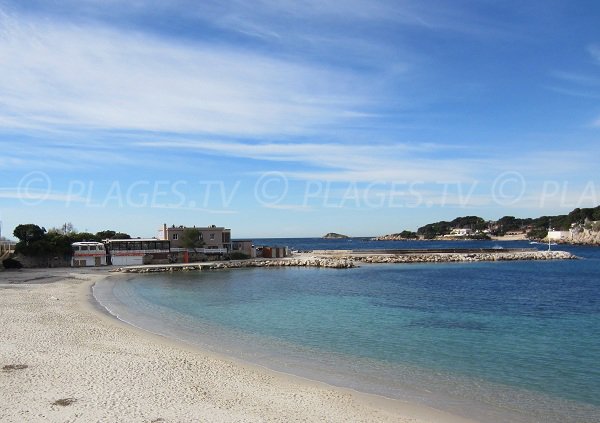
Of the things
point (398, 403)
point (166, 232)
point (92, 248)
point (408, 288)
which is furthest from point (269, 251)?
point (398, 403)

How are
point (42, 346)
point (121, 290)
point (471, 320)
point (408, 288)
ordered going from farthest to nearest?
point (408, 288) → point (121, 290) → point (471, 320) → point (42, 346)

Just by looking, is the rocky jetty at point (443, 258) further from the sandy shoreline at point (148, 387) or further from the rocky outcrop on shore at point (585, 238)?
the rocky outcrop on shore at point (585, 238)

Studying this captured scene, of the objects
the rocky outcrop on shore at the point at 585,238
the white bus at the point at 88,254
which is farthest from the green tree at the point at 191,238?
the rocky outcrop on shore at the point at 585,238

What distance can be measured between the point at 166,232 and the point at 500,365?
61193 mm

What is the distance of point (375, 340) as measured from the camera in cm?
2095

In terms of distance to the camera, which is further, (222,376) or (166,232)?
(166,232)

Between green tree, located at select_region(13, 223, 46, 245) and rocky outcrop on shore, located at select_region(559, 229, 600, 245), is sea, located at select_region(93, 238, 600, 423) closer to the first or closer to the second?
green tree, located at select_region(13, 223, 46, 245)

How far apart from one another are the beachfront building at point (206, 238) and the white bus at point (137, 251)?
1.26m

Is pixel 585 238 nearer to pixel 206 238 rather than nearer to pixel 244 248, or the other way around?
pixel 244 248

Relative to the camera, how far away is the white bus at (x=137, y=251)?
2643 inches

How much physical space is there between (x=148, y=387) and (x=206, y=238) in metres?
61.5

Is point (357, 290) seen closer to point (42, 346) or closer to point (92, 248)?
point (42, 346)

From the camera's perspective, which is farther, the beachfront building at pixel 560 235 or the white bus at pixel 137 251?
the beachfront building at pixel 560 235

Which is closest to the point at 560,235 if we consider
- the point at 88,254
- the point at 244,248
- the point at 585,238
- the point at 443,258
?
the point at 585,238
